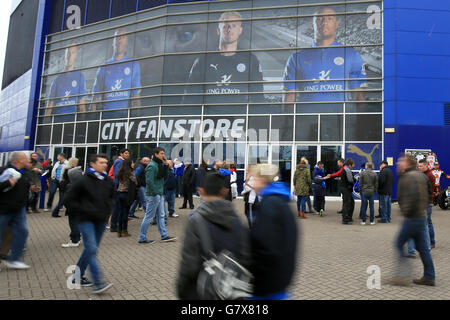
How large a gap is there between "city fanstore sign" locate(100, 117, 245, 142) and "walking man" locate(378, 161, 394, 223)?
7804 mm

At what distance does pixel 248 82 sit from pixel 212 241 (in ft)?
50.7

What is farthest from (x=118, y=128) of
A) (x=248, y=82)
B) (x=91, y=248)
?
(x=91, y=248)

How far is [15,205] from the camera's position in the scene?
4.89 meters

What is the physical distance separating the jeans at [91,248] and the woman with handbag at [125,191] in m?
3.25

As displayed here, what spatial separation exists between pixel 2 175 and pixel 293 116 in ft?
43.9

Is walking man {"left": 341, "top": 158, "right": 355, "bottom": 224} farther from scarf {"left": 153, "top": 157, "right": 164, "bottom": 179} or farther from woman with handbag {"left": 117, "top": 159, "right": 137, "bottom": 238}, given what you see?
woman with handbag {"left": 117, "top": 159, "right": 137, "bottom": 238}

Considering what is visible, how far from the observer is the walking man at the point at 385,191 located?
9.75 meters

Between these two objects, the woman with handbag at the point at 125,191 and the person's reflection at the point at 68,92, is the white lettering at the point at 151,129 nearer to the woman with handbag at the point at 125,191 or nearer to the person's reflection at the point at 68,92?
the person's reflection at the point at 68,92

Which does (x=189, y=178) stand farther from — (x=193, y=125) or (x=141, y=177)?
(x=193, y=125)

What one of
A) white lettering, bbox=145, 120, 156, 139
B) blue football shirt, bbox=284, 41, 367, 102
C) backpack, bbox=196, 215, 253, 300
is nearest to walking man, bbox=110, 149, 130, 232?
backpack, bbox=196, 215, 253, 300

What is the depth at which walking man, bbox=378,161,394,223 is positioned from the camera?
32.0 feet

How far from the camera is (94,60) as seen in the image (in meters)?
20.7
